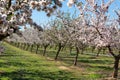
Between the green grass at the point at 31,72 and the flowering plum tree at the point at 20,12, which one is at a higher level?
the flowering plum tree at the point at 20,12

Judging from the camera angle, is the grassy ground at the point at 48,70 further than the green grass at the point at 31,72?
Yes

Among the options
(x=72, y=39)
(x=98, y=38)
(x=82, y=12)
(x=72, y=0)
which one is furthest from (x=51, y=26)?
(x=72, y=0)

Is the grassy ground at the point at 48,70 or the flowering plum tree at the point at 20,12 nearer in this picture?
the flowering plum tree at the point at 20,12

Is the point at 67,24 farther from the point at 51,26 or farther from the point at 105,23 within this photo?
the point at 105,23

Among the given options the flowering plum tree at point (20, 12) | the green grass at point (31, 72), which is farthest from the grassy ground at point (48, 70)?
the flowering plum tree at point (20, 12)

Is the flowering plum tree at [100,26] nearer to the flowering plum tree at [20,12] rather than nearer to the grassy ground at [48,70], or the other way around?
the grassy ground at [48,70]

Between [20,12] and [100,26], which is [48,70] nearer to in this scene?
[100,26]

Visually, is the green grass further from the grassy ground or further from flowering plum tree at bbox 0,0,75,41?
flowering plum tree at bbox 0,0,75,41

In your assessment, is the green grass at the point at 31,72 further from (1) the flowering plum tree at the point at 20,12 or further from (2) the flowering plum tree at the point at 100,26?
(1) the flowering plum tree at the point at 20,12

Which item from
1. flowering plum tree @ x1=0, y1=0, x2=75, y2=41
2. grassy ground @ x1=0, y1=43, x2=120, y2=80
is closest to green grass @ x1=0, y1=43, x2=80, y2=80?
grassy ground @ x1=0, y1=43, x2=120, y2=80

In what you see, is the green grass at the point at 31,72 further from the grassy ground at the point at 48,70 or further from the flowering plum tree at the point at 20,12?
the flowering plum tree at the point at 20,12

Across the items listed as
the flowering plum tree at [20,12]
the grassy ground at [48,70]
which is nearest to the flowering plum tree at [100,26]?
the grassy ground at [48,70]

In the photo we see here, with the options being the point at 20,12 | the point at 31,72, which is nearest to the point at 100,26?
the point at 31,72

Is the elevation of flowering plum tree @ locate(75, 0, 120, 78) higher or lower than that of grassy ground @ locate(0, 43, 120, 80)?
higher
